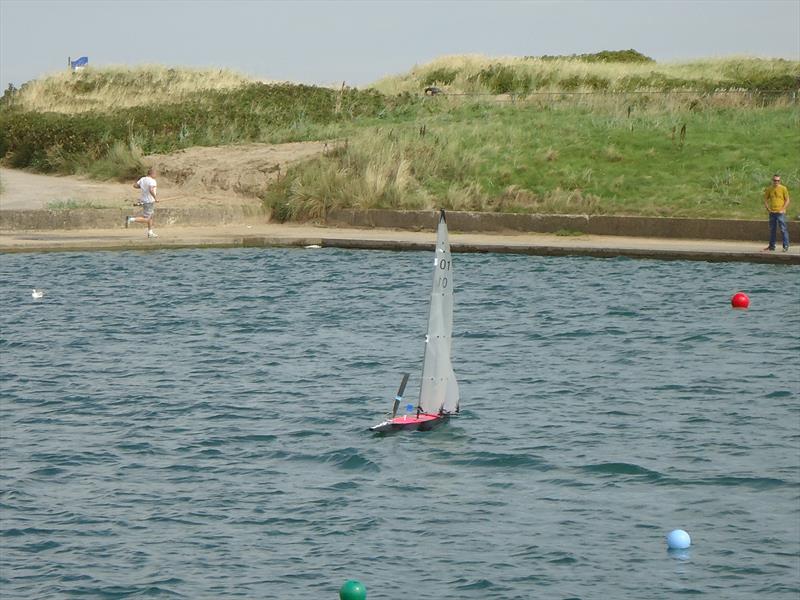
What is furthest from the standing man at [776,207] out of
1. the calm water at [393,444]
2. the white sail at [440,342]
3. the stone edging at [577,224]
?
the white sail at [440,342]

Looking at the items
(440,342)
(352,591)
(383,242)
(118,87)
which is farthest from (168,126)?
(352,591)

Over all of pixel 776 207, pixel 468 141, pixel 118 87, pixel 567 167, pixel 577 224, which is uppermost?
pixel 118 87

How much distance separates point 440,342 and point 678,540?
481 cm

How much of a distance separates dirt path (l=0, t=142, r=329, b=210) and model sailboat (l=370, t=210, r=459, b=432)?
74.6ft

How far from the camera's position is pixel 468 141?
4225 centimetres

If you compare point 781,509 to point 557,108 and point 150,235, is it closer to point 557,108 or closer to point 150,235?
point 150,235

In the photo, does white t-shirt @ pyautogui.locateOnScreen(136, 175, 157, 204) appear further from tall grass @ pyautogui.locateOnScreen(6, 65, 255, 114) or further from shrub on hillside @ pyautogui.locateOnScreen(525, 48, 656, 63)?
shrub on hillside @ pyautogui.locateOnScreen(525, 48, 656, 63)

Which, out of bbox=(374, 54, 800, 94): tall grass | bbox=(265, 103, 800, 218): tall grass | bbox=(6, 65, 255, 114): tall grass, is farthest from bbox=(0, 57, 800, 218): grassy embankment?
bbox=(374, 54, 800, 94): tall grass

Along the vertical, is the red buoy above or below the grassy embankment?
below

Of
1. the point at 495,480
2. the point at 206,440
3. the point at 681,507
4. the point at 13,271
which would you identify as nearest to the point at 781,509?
the point at 681,507

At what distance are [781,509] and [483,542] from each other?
3201 mm

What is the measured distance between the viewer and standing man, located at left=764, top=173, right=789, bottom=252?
99.2 ft

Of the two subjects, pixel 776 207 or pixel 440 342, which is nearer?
pixel 440 342

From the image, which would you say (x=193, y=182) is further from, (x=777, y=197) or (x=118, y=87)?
(x=118, y=87)
